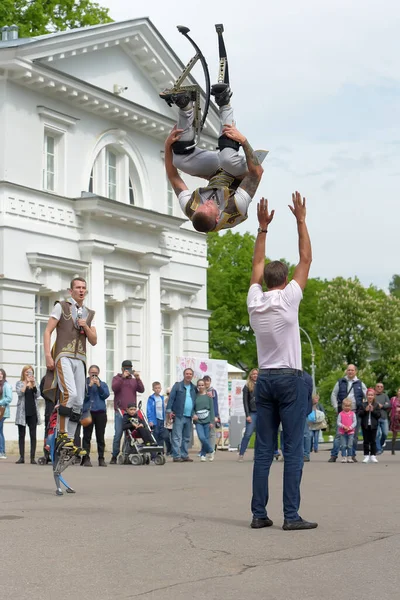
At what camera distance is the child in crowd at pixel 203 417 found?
25469 millimetres

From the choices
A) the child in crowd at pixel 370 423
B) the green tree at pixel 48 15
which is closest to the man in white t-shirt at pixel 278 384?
the child in crowd at pixel 370 423

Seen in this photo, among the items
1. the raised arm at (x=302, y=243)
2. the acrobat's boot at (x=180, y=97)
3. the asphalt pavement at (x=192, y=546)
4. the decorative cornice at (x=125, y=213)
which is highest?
the decorative cornice at (x=125, y=213)

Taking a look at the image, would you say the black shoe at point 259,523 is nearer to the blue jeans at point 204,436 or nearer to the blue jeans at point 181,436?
the blue jeans at point 181,436

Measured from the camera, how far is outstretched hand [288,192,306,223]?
9.83m

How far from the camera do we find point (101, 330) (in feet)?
107

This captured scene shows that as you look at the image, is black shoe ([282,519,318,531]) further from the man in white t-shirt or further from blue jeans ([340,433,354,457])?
blue jeans ([340,433,354,457])

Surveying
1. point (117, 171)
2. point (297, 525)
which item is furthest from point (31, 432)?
point (297, 525)

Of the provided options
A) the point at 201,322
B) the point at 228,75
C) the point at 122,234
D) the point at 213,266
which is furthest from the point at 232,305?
the point at 228,75

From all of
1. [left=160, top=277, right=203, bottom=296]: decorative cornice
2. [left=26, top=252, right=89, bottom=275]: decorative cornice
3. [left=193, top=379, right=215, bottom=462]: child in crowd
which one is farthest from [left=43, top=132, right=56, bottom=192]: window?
[left=193, top=379, right=215, bottom=462]: child in crowd

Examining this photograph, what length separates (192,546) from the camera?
820 cm

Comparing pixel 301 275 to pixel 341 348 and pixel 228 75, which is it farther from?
pixel 341 348

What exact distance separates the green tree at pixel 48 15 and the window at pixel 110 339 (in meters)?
12.3

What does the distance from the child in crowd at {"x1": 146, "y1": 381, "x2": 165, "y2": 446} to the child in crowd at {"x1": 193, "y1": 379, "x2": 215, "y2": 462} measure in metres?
1.37

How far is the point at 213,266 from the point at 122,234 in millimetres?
42835
